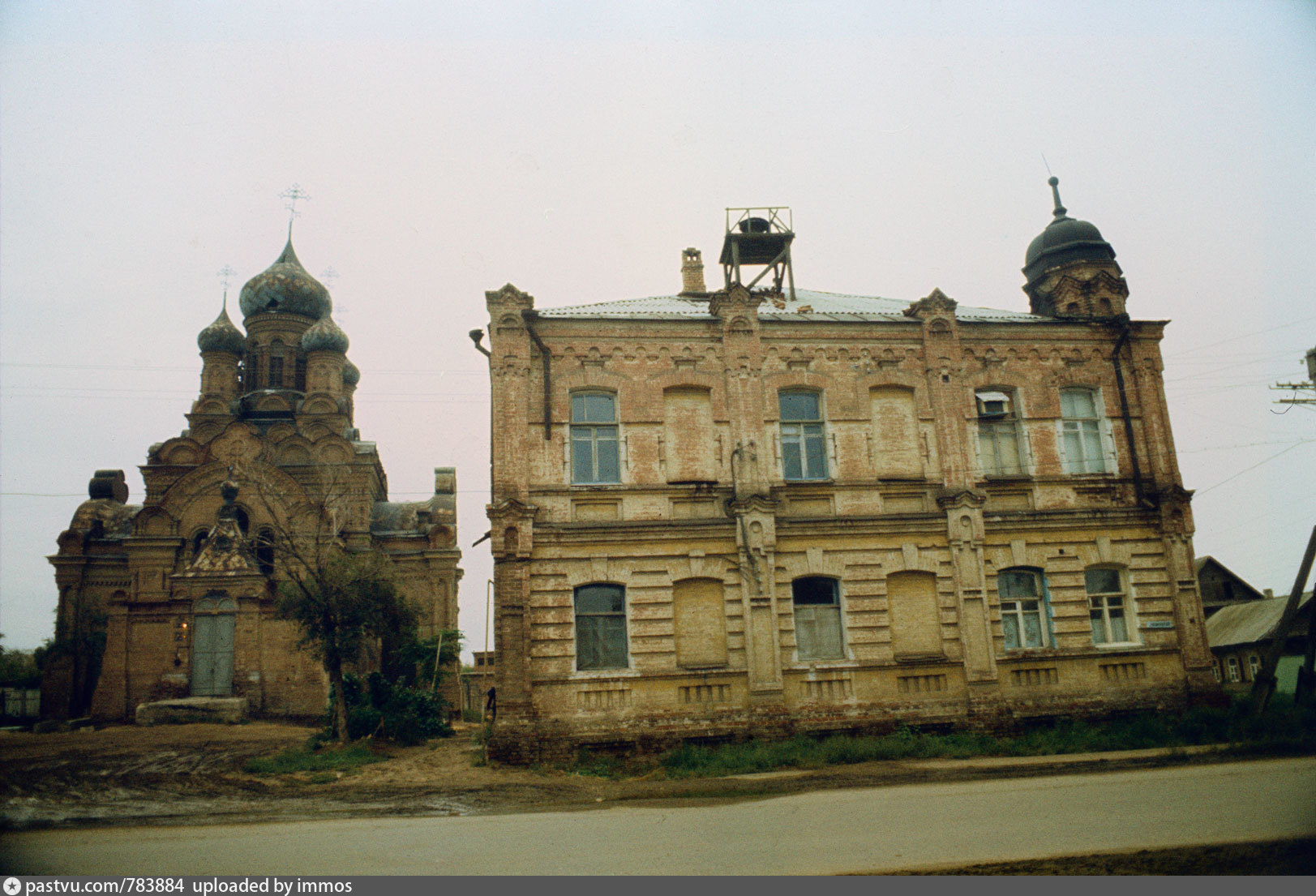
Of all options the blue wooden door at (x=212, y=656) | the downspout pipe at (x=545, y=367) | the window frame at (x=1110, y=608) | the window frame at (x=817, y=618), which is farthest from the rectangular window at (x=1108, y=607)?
the blue wooden door at (x=212, y=656)

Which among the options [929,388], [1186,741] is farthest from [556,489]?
[1186,741]

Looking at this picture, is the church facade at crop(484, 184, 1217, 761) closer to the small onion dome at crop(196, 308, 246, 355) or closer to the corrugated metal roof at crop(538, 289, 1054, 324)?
the corrugated metal roof at crop(538, 289, 1054, 324)

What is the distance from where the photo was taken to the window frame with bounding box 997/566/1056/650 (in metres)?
17.6

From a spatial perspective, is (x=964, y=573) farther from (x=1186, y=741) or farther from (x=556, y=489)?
(x=556, y=489)

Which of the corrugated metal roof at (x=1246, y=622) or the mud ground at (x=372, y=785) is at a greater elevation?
the corrugated metal roof at (x=1246, y=622)

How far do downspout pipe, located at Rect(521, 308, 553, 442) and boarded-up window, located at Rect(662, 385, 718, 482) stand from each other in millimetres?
2209

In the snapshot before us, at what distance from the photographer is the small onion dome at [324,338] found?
38.1 meters

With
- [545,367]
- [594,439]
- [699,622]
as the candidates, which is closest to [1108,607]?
[699,622]

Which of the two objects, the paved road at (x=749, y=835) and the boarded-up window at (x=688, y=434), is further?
the boarded-up window at (x=688, y=434)

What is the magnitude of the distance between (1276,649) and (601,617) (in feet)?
42.5

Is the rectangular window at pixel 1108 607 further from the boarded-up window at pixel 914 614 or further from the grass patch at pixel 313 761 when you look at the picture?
the grass patch at pixel 313 761

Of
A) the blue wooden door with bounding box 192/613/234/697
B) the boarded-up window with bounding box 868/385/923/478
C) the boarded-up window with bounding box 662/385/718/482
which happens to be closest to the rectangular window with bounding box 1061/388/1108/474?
the boarded-up window with bounding box 868/385/923/478

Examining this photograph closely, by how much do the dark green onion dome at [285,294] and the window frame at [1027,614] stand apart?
3295 cm

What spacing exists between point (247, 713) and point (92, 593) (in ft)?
31.3
